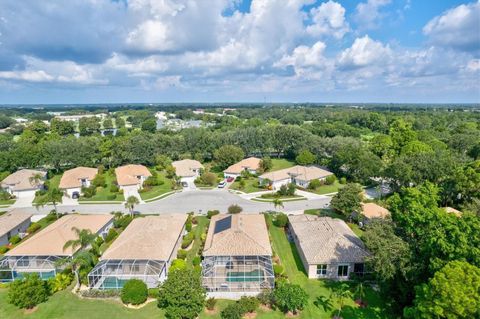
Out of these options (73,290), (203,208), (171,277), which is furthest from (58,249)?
(203,208)

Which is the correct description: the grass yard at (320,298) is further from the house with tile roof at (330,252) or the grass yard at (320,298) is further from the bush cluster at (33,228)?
the bush cluster at (33,228)

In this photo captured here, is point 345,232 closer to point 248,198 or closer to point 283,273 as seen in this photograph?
point 283,273

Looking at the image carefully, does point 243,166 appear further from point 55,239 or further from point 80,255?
point 80,255

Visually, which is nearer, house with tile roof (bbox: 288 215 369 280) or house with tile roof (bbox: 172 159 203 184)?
house with tile roof (bbox: 288 215 369 280)

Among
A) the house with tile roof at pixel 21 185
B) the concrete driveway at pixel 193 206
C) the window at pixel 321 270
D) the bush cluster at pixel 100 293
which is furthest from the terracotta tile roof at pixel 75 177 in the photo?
the window at pixel 321 270

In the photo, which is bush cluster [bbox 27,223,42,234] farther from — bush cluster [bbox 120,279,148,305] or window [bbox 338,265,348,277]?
window [bbox 338,265,348,277]

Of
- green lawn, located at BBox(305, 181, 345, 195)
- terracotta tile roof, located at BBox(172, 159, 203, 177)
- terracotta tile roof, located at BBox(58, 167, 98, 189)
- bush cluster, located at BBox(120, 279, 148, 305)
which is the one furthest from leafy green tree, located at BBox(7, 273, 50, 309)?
green lawn, located at BBox(305, 181, 345, 195)

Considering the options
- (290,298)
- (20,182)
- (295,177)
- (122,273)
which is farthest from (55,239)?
(295,177)
